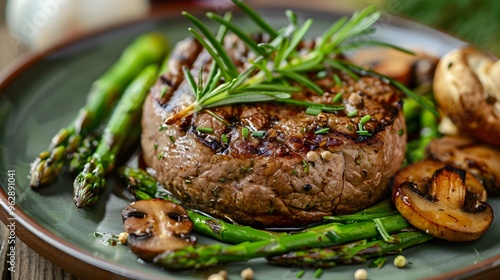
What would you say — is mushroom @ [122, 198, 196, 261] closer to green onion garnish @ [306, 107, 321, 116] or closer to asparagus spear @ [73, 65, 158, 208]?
asparagus spear @ [73, 65, 158, 208]

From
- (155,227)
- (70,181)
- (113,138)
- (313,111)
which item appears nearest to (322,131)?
(313,111)

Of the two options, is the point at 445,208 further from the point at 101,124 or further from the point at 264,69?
the point at 101,124

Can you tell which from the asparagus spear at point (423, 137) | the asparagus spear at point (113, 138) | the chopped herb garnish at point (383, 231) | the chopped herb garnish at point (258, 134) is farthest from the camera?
the asparagus spear at point (423, 137)

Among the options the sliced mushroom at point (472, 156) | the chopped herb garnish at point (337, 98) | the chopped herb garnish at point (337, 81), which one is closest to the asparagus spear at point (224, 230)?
the chopped herb garnish at point (337, 98)

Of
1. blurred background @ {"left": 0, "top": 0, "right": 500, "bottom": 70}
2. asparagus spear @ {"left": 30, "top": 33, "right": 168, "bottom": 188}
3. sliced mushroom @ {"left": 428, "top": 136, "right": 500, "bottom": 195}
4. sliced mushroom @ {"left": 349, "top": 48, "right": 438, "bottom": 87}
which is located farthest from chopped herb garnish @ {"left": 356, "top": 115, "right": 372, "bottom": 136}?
blurred background @ {"left": 0, "top": 0, "right": 500, "bottom": 70}

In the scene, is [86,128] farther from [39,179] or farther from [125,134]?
[39,179]

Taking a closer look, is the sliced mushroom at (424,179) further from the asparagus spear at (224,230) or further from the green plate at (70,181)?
the asparagus spear at (224,230)
